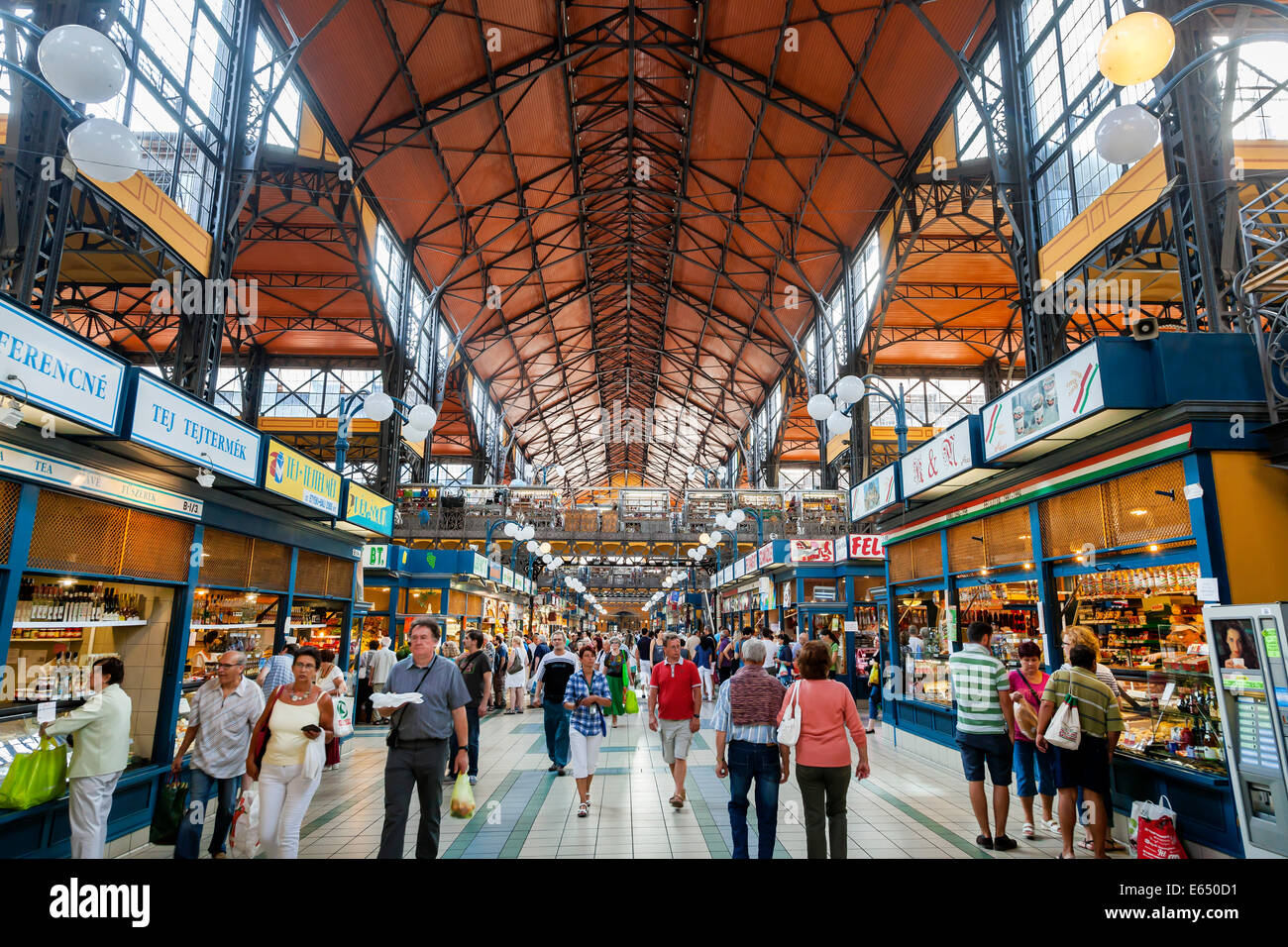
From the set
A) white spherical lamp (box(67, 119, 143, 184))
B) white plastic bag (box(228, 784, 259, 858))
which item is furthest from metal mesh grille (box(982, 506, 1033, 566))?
white spherical lamp (box(67, 119, 143, 184))

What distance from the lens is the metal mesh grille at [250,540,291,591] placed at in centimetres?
879

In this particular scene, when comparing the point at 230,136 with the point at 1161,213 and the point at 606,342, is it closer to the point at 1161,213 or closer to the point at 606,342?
the point at 1161,213

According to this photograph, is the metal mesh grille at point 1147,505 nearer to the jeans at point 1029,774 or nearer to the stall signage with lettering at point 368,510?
the jeans at point 1029,774

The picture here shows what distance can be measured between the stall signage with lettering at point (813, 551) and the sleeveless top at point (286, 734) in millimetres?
15049

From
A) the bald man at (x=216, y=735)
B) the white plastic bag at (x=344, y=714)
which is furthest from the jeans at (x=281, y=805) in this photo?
the white plastic bag at (x=344, y=714)

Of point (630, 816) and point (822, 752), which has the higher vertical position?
point (822, 752)

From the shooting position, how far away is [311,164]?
15070mm

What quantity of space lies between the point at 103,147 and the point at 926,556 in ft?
35.8

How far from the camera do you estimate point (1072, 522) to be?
706cm

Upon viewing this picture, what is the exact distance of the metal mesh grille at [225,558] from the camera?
7.59 meters

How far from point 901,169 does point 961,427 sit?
1226 centimetres

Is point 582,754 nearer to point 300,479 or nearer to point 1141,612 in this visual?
point 300,479

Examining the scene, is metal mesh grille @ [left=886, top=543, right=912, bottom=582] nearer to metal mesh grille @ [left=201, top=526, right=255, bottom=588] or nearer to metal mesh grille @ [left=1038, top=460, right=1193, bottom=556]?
metal mesh grille @ [left=1038, top=460, right=1193, bottom=556]

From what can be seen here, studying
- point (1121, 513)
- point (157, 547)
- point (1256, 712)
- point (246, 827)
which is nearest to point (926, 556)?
point (1121, 513)
